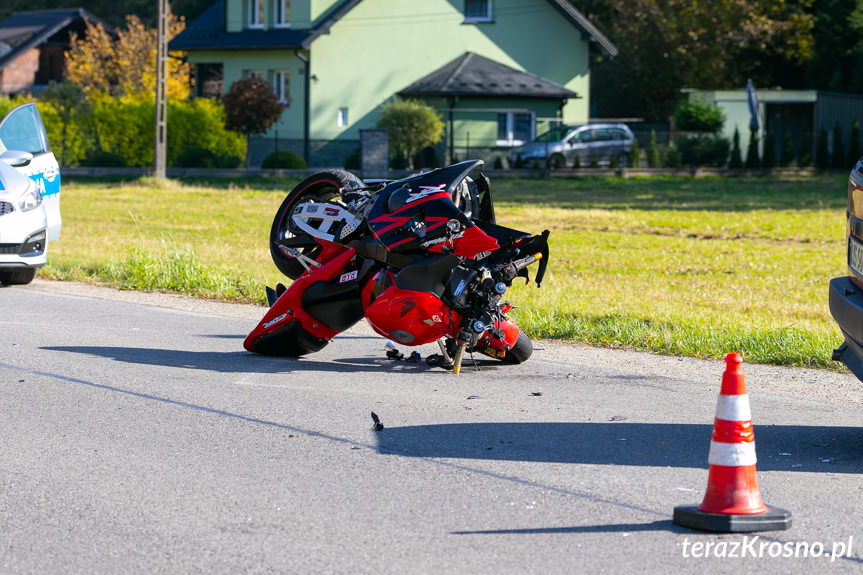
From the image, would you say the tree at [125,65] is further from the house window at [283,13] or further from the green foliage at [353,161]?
the green foliage at [353,161]

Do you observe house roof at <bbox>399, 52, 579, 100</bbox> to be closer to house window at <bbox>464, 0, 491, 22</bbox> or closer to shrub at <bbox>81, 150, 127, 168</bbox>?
house window at <bbox>464, 0, 491, 22</bbox>

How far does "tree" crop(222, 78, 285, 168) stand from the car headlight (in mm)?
26662

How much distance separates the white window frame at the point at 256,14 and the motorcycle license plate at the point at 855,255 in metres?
40.4

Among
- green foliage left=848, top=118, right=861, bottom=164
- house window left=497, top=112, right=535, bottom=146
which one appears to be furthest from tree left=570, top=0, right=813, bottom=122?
green foliage left=848, top=118, right=861, bottom=164

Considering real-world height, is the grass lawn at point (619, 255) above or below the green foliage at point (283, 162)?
below

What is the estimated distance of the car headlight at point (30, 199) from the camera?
12.7 metres

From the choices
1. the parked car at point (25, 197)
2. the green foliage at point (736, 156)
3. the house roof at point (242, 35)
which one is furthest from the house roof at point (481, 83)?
the parked car at point (25, 197)

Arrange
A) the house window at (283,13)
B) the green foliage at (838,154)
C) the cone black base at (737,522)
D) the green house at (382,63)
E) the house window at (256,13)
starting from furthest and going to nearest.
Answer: the house window at (256,13) < the house window at (283,13) < the green house at (382,63) < the green foliage at (838,154) < the cone black base at (737,522)

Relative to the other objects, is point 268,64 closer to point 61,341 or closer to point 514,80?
point 514,80

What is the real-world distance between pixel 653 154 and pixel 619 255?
2378cm

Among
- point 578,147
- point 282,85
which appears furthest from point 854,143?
point 282,85

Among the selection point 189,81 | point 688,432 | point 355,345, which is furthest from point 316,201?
point 189,81

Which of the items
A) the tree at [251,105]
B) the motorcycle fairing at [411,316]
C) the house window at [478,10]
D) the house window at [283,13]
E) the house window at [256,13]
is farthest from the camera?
the house window at [478,10]

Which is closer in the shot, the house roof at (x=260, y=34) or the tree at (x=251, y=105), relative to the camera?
the tree at (x=251, y=105)
